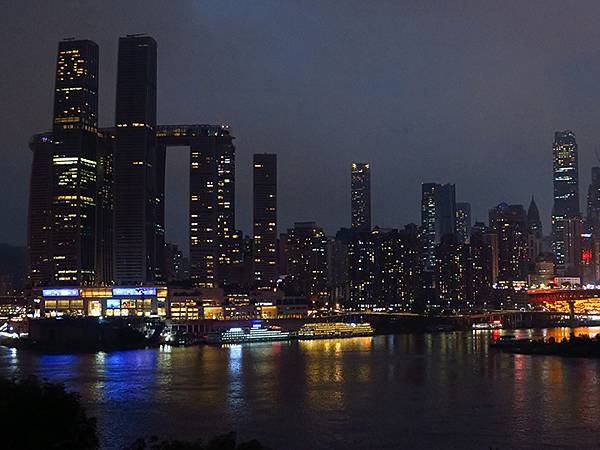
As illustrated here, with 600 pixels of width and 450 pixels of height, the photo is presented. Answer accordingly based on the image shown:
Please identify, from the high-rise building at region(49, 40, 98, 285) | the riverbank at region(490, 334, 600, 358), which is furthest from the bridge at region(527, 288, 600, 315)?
the high-rise building at region(49, 40, 98, 285)

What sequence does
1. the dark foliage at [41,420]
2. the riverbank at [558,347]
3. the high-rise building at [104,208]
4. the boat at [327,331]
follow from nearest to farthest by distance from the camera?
the dark foliage at [41,420]
the riverbank at [558,347]
the boat at [327,331]
the high-rise building at [104,208]

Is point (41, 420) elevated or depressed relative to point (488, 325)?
elevated

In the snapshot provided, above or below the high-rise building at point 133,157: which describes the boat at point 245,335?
below

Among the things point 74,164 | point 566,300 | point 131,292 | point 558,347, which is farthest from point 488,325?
point 74,164

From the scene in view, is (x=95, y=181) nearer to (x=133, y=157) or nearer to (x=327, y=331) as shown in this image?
(x=133, y=157)

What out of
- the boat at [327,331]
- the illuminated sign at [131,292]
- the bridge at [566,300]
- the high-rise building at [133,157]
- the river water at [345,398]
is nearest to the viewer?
the river water at [345,398]

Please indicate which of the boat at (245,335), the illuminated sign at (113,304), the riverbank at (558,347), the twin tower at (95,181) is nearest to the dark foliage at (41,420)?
the riverbank at (558,347)

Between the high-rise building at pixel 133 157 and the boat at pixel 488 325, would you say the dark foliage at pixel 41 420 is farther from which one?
the high-rise building at pixel 133 157
